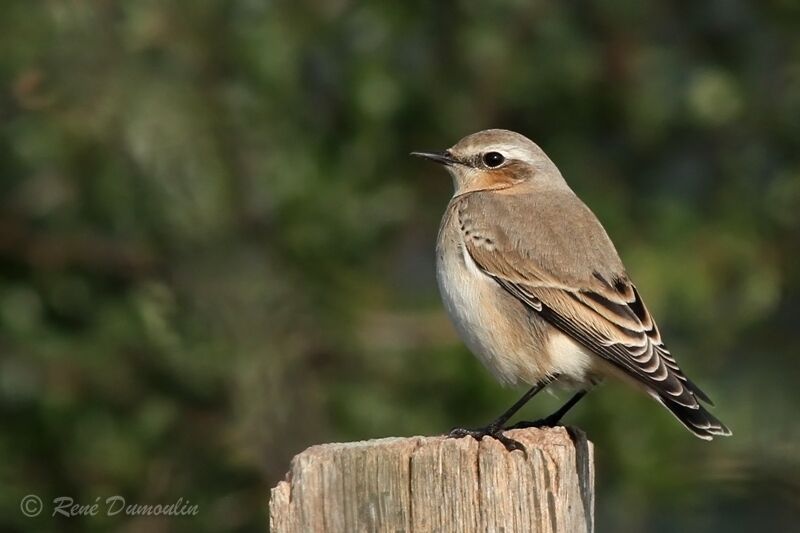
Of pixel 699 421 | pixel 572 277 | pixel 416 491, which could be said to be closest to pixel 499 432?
pixel 416 491

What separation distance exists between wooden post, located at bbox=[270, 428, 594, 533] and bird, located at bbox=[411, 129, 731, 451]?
144cm

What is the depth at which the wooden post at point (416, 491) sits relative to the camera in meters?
4.28

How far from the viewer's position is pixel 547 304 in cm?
635

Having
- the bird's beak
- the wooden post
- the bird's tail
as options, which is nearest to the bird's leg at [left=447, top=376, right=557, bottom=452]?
the wooden post

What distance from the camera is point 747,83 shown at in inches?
392

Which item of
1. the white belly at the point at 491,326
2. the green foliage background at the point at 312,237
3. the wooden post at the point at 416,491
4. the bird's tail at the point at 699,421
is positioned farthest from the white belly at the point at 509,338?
the green foliage background at the point at 312,237

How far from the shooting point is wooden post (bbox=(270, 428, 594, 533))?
4.28 m

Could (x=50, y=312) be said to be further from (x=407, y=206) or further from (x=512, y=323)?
(x=512, y=323)

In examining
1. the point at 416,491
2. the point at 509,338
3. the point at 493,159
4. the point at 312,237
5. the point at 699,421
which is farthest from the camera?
the point at 312,237

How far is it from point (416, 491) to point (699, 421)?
1.83 metres

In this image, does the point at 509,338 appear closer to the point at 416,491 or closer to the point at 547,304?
the point at 547,304

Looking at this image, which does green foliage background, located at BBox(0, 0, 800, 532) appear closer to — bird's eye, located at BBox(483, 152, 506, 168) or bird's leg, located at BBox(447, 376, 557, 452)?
bird's eye, located at BBox(483, 152, 506, 168)

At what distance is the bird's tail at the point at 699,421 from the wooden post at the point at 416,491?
57.5 inches

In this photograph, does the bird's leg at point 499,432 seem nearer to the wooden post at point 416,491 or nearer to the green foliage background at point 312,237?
the wooden post at point 416,491
